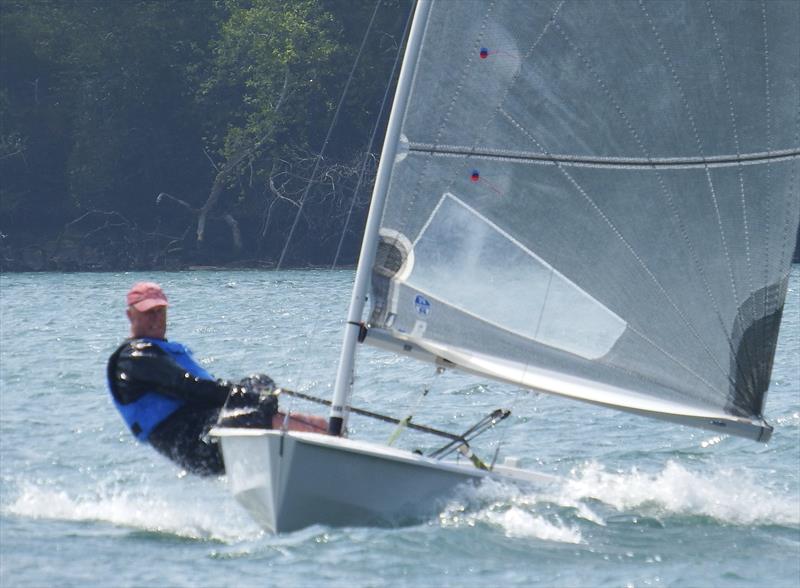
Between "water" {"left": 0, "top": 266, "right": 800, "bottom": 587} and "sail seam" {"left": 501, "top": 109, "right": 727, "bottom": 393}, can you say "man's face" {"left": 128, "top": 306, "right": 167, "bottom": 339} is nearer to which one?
"water" {"left": 0, "top": 266, "right": 800, "bottom": 587}

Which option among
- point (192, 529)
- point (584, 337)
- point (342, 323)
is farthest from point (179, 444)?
point (342, 323)

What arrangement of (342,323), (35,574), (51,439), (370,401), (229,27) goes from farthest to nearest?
(229,27)
(342,323)
(370,401)
(51,439)
(35,574)

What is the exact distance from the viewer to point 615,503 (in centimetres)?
859

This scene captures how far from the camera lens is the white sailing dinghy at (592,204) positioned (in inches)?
312

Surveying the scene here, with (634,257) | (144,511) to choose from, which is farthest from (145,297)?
(634,257)

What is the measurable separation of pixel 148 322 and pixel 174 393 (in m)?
0.36

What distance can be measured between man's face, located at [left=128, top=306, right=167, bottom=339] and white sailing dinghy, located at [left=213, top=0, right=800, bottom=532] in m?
0.85

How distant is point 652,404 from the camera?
323 inches

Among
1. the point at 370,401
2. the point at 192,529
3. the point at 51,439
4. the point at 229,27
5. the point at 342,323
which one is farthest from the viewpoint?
the point at 229,27

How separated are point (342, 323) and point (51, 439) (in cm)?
865

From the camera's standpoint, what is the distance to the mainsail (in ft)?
26.1

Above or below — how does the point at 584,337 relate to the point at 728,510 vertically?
above

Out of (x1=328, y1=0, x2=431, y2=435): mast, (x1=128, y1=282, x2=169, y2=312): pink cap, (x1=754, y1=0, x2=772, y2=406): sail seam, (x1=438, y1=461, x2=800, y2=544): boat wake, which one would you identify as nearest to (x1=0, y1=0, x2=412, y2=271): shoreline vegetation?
(x1=438, y1=461, x2=800, y2=544): boat wake

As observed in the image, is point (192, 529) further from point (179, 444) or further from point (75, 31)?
point (75, 31)
